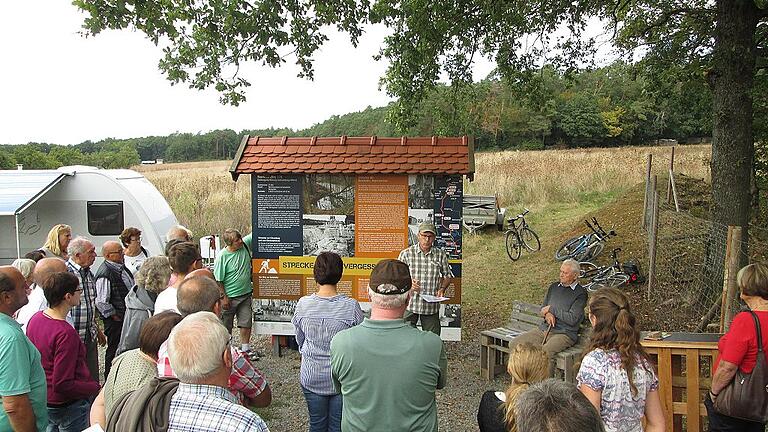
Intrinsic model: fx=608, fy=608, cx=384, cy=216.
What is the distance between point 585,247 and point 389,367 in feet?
35.0

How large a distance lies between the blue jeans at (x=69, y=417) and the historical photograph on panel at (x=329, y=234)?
3830 mm

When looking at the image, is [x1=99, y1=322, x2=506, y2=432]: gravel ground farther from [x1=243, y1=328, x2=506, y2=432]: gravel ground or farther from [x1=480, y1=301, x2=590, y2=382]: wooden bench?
[x1=480, y1=301, x2=590, y2=382]: wooden bench

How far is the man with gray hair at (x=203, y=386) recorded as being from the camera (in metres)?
2.20

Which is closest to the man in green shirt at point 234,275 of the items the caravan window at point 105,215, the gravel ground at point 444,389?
the gravel ground at point 444,389

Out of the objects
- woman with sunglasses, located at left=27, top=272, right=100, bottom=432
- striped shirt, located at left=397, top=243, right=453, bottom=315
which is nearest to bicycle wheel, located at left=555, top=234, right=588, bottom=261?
striped shirt, located at left=397, top=243, right=453, bottom=315

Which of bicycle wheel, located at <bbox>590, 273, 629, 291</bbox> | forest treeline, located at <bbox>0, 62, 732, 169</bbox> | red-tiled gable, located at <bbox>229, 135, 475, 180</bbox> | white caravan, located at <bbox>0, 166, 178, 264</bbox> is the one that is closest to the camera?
red-tiled gable, located at <bbox>229, 135, 475, 180</bbox>

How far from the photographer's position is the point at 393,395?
289 cm

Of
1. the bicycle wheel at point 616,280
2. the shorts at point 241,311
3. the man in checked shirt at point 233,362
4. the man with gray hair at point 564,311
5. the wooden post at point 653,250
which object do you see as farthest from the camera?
the bicycle wheel at point 616,280

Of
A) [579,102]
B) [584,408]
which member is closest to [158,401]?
[584,408]

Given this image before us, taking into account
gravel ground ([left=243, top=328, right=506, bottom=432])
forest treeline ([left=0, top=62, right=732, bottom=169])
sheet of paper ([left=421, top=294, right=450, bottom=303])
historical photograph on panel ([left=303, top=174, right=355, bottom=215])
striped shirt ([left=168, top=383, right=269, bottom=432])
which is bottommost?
gravel ground ([left=243, top=328, right=506, bottom=432])

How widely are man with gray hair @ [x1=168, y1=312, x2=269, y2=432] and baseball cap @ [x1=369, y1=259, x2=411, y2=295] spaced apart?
2.85 feet

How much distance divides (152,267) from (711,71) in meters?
7.48

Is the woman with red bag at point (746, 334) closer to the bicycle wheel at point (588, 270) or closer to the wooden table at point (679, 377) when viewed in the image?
the wooden table at point (679, 377)

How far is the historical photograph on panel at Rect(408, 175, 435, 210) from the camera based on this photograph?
7.38 m
